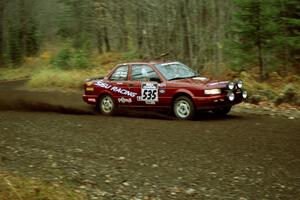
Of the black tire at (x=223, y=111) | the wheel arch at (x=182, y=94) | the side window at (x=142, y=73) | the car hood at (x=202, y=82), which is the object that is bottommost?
the black tire at (x=223, y=111)

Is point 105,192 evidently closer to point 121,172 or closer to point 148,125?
point 121,172

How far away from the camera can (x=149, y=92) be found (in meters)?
13.5

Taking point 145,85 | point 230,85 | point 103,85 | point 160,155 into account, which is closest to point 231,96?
point 230,85

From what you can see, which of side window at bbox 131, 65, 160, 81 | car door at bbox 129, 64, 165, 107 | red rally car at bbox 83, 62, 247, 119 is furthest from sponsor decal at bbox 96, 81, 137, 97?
side window at bbox 131, 65, 160, 81

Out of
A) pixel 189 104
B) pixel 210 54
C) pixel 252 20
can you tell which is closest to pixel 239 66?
pixel 252 20

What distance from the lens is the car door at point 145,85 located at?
1335cm

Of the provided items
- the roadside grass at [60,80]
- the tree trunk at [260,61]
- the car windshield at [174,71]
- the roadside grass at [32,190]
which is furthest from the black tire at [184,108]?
the roadside grass at [60,80]

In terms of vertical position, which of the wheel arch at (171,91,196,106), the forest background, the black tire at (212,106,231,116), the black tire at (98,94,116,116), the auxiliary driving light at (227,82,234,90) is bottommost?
the black tire at (212,106,231,116)

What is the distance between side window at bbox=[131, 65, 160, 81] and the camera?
13.5 m

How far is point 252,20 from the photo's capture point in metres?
17.6

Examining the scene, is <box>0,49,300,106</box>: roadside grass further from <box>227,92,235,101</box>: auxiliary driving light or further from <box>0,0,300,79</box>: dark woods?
<box>227,92,235,101</box>: auxiliary driving light

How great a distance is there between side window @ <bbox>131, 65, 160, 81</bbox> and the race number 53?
0.20 m

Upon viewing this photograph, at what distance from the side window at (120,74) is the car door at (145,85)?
9.7 inches

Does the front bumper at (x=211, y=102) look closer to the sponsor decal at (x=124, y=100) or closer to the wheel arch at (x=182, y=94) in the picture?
the wheel arch at (x=182, y=94)
